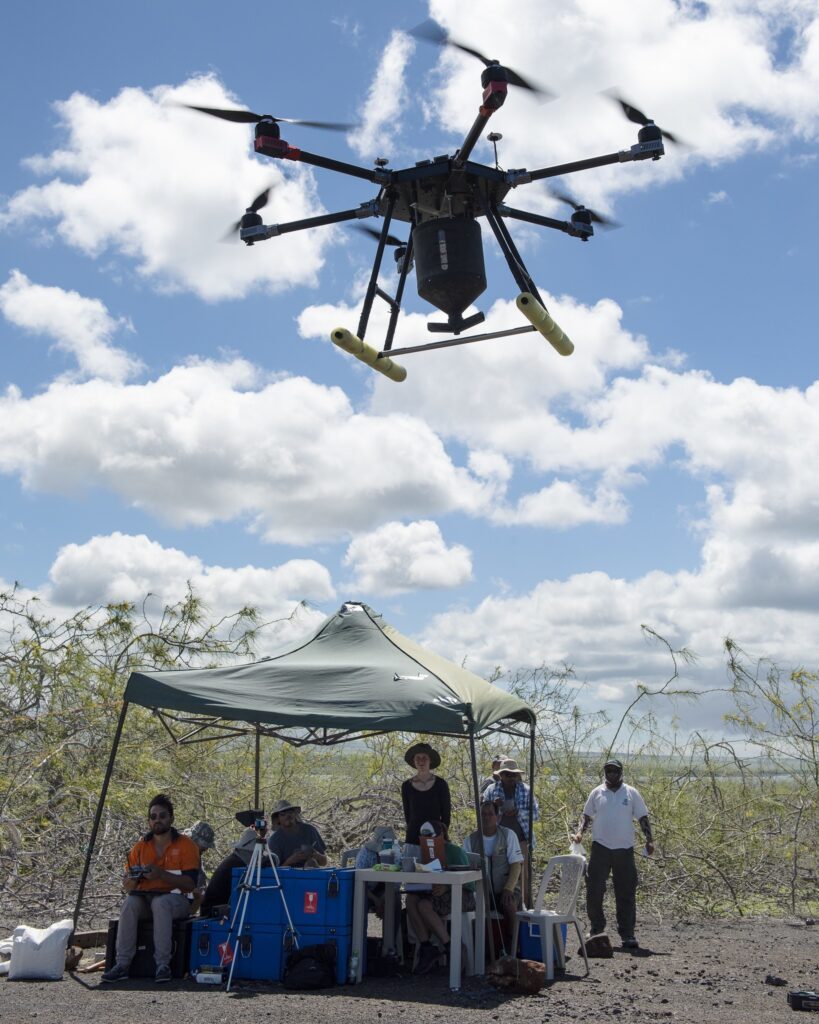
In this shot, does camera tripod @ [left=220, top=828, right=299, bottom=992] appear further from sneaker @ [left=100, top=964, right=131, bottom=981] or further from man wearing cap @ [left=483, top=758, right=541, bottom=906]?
man wearing cap @ [left=483, top=758, right=541, bottom=906]

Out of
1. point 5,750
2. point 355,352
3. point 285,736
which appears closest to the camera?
point 355,352

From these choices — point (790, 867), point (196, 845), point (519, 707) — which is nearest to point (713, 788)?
point (790, 867)

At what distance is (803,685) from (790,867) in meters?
2.08

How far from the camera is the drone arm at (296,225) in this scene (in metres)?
7.46

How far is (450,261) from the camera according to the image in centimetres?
719

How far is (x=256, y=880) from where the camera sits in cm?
727

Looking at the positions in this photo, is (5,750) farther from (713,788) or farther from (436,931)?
(713,788)

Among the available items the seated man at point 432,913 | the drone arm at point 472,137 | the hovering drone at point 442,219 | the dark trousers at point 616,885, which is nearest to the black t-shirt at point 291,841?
the seated man at point 432,913

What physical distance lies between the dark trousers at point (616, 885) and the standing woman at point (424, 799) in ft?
6.50

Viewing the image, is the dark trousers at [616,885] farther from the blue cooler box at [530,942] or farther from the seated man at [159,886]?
the seated man at [159,886]

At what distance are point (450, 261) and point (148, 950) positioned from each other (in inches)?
204

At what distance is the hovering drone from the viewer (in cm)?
695

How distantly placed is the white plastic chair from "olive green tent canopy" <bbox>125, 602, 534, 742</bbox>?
1218 mm

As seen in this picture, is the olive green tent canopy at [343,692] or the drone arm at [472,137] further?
the olive green tent canopy at [343,692]
